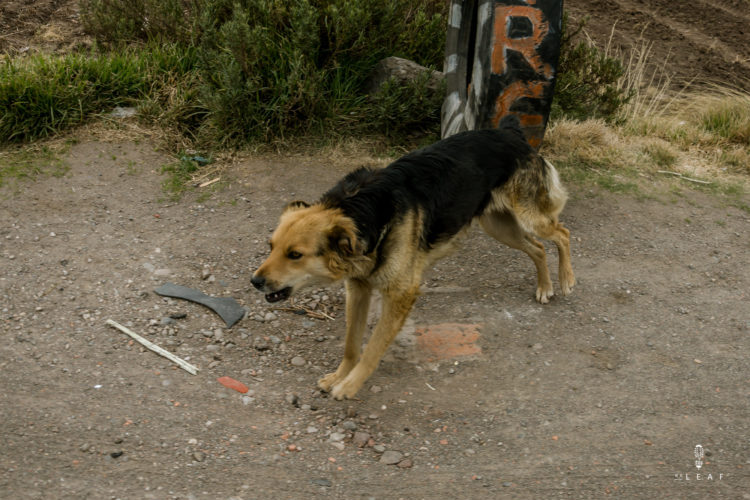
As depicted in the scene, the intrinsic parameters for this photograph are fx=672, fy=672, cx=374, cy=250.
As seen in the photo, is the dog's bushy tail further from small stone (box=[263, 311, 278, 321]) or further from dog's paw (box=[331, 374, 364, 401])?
small stone (box=[263, 311, 278, 321])

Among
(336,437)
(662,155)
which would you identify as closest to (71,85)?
(336,437)

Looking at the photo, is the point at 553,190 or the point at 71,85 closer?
the point at 553,190

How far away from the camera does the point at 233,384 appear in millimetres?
4332

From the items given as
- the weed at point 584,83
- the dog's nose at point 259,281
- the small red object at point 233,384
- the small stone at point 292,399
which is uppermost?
the dog's nose at point 259,281

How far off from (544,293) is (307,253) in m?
2.37

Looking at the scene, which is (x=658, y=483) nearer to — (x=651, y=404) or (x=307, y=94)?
(x=651, y=404)

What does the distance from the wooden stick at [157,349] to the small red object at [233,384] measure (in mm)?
188

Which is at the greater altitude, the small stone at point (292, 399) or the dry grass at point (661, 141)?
the dry grass at point (661, 141)

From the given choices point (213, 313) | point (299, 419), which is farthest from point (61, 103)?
point (299, 419)

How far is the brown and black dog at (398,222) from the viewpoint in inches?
151

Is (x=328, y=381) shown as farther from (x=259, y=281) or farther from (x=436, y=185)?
(x=436, y=185)

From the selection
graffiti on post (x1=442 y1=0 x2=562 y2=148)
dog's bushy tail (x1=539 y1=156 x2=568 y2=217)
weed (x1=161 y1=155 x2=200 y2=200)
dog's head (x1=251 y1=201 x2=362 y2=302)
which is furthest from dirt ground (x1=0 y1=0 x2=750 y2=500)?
graffiti on post (x1=442 y1=0 x2=562 y2=148)

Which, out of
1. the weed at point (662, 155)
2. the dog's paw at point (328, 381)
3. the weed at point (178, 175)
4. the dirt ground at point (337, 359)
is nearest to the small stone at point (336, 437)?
the dirt ground at point (337, 359)

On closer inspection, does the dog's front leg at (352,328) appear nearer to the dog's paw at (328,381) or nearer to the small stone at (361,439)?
the dog's paw at (328,381)
